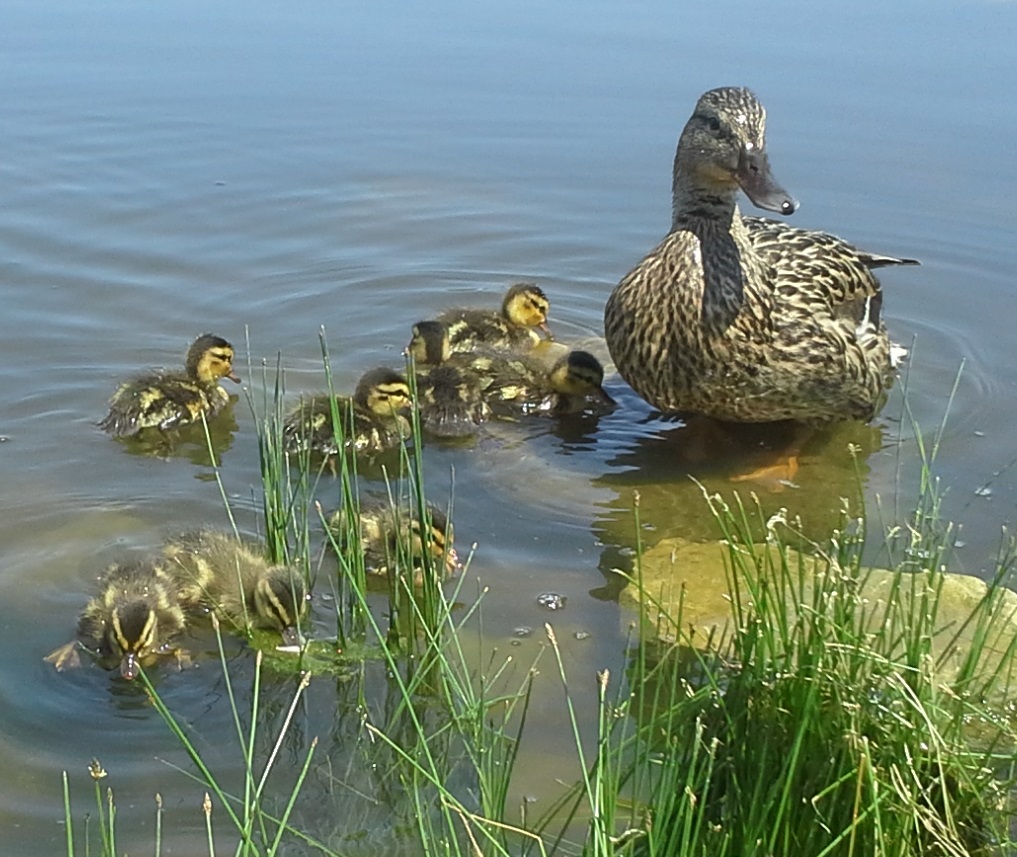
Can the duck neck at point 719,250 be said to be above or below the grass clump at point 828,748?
above

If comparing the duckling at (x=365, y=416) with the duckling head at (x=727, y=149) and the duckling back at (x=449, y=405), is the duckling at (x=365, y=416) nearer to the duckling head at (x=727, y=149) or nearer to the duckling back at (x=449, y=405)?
the duckling back at (x=449, y=405)

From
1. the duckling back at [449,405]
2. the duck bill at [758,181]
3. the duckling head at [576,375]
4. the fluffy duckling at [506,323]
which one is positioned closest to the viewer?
the duck bill at [758,181]

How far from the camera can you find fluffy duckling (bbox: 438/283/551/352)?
4602 mm

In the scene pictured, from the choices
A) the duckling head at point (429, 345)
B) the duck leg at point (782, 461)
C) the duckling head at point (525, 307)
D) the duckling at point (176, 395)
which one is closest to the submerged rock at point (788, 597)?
the duck leg at point (782, 461)

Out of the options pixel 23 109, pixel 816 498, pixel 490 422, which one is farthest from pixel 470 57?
pixel 816 498

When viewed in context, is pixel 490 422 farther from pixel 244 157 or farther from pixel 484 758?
pixel 244 157

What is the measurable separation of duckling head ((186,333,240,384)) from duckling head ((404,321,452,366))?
565 mm

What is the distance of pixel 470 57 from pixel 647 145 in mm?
1645

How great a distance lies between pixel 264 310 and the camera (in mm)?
4828

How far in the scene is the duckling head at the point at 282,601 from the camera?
9.14ft

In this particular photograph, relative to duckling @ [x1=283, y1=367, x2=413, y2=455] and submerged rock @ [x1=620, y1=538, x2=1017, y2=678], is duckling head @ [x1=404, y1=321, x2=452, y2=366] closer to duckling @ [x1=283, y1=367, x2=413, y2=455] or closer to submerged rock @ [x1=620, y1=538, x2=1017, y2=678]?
duckling @ [x1=283, y1=367, x2=413, y2=455]

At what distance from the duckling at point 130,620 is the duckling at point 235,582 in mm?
50

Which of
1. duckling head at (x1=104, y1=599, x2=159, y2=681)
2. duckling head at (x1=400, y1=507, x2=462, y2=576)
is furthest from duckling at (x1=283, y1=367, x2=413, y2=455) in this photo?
duckling head at (x1=104, y1=599, x2=159, y2=681)

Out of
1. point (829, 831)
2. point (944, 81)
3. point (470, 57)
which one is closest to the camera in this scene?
point (829, 831)
